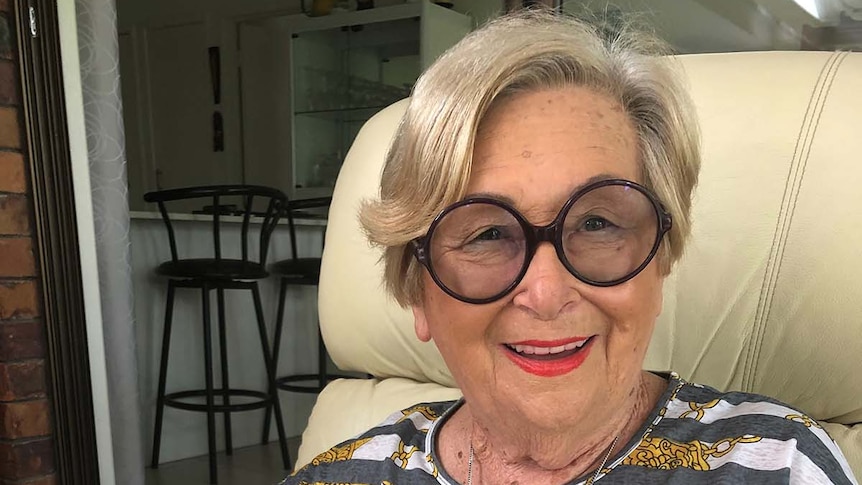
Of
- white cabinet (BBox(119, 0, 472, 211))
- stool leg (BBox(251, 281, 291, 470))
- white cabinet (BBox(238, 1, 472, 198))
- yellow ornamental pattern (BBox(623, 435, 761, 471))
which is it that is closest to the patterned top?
yellow ornamental pattern (BBox(623, 435, 761, 471))

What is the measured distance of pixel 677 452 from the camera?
0.70 meters

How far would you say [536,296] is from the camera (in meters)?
0.66

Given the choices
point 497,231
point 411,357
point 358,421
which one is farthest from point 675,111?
point 358,421

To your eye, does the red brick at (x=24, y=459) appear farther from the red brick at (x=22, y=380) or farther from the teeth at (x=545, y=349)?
the teeth at (x=545, y=349)

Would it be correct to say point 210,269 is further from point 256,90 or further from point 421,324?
point 256,90

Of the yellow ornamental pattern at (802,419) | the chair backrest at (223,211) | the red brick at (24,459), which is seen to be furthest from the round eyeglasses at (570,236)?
the chair backrest at (223,211)

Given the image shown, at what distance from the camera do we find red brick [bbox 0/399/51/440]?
5.66ft

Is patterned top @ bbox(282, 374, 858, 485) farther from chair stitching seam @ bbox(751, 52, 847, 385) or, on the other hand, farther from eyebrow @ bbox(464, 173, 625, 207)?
eyebrow @ bbox(464, 173, 625, 207)

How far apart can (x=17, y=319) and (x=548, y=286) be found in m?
1.56

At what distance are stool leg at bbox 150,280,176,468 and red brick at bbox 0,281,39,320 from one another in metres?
0.92

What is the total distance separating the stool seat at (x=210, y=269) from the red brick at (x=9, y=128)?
3.04 feet

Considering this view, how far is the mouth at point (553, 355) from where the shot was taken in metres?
0.68

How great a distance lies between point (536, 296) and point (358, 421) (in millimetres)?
576

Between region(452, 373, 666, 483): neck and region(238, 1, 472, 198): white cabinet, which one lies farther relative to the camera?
region(238, 1, 472, 198): white cabinet
